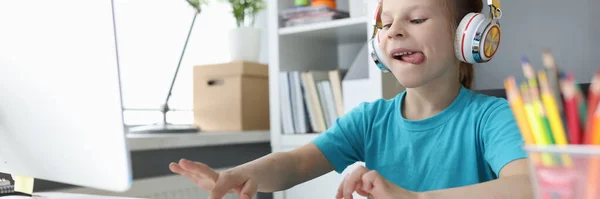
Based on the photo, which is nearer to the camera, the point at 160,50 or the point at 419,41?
the point at 419,41

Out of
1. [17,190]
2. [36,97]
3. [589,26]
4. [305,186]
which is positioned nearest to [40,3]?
[36,97]

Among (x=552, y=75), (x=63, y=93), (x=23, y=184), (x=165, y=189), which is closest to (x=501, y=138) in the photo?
(x=552, y=75)

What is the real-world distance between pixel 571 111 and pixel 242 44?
1917mm

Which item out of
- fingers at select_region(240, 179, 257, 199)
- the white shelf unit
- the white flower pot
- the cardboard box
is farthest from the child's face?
the white flower pot

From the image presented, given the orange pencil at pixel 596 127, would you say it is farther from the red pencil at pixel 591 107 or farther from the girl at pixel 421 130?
the girl at pixel 421 130

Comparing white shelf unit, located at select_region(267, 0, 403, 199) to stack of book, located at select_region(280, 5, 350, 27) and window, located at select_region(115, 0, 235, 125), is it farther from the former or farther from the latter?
window, located at select_region(115, 0, 235, 125)

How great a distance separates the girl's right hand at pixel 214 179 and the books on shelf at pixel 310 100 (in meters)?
1.09

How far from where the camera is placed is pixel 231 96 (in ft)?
6.80

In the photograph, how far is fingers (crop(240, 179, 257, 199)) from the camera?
2.79 ft

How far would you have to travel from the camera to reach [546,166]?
33 cm

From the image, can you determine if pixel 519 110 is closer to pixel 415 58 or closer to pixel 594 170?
pixel 594 170

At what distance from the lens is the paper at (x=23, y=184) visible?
90 centimetres

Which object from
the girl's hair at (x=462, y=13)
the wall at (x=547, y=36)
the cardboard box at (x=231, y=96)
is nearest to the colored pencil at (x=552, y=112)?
the girl's hair at (x=462, y=13)

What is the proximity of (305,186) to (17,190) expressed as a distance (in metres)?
1.21
